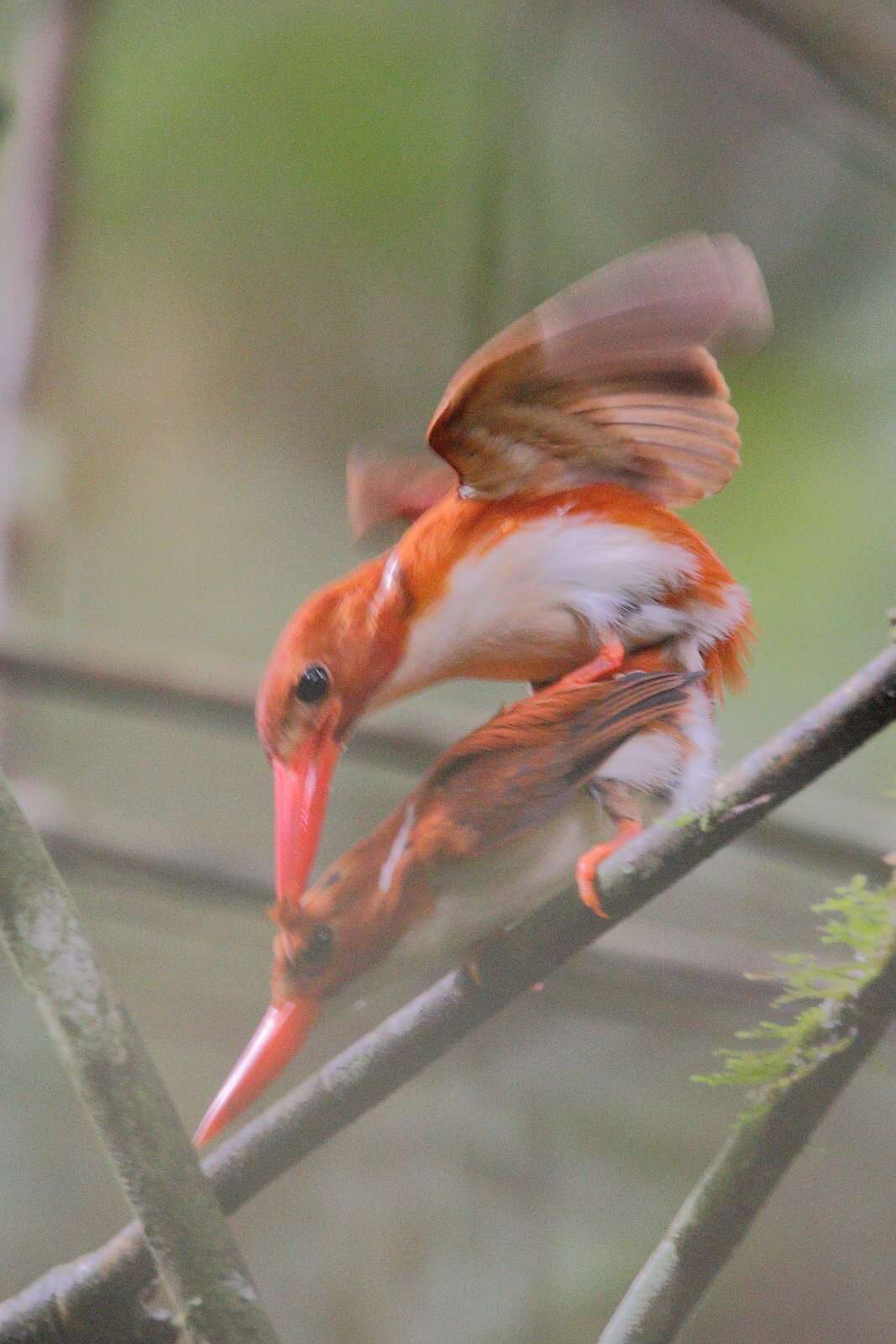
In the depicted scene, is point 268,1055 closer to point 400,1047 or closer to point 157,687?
point 400,1047

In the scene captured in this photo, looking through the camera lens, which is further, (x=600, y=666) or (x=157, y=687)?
(x=157, y=687)

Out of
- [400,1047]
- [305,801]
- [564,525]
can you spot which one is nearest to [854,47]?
[564,525]

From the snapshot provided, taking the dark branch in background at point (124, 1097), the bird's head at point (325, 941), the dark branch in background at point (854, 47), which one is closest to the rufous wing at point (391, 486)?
the bird's head at point (325, 941)

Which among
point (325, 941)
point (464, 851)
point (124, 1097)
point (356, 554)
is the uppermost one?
point (356, 554)

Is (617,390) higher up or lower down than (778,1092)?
higher up

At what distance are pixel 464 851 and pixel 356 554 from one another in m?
0.30

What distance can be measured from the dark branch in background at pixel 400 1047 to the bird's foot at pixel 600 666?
13 centimetres

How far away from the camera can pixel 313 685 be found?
1010 millimetres

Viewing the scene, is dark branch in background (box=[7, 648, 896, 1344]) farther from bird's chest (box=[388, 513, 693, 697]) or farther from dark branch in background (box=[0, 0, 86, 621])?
dark branch in background (box=[0, 0, 86, 621])

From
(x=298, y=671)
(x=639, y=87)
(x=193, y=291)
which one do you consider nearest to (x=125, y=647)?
(x=298, y=671)

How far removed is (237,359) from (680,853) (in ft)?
2.38

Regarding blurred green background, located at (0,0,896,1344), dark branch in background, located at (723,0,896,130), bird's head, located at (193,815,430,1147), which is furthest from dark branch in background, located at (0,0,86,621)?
dark branch in background, located at (723,0,896,130)

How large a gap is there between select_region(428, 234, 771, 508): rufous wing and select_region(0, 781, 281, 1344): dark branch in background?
0.49 m

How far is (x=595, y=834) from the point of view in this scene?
93cm
